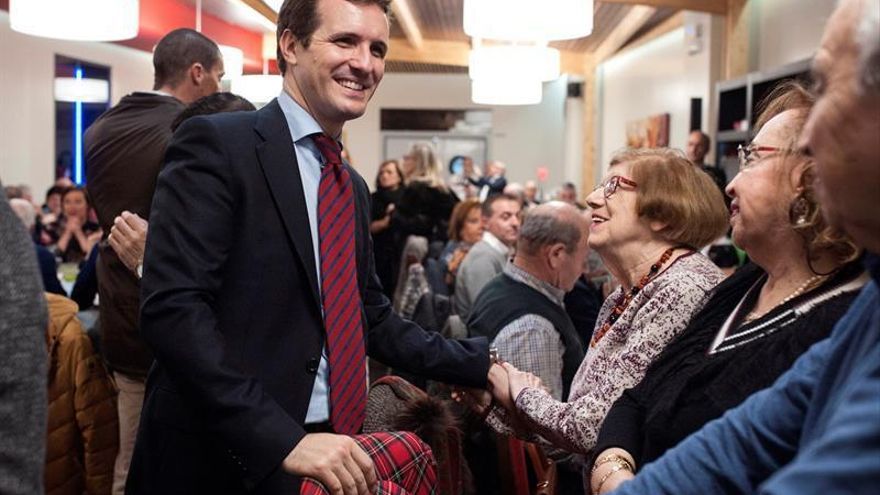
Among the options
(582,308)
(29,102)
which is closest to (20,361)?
(582,308)

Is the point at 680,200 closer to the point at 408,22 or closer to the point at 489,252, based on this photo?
the point at 489,252

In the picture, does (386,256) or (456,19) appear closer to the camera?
(386,256)

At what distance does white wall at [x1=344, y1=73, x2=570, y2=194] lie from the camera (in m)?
19.5

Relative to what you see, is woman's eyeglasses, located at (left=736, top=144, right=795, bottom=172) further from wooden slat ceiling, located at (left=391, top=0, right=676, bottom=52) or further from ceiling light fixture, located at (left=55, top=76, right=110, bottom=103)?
wooden slat ceiling, located at (left=391, top=0, right=676, bottom=52)

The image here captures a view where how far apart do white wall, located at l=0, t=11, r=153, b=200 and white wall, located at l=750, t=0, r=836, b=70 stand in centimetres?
691

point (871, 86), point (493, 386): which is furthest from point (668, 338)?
point (871, 86)

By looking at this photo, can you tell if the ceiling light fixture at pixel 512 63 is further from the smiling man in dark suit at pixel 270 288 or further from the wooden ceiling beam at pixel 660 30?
the smiling man in dark suit at pixel 270 288

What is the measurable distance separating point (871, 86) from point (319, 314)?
3.89 ft

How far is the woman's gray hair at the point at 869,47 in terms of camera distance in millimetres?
843

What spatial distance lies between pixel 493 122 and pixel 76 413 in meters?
16.9

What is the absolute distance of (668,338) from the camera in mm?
2004

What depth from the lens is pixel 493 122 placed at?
19797mm

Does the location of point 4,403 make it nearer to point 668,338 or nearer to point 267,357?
point 267,357

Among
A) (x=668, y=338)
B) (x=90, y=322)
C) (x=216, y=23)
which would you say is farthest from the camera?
(x=216, y=23)
